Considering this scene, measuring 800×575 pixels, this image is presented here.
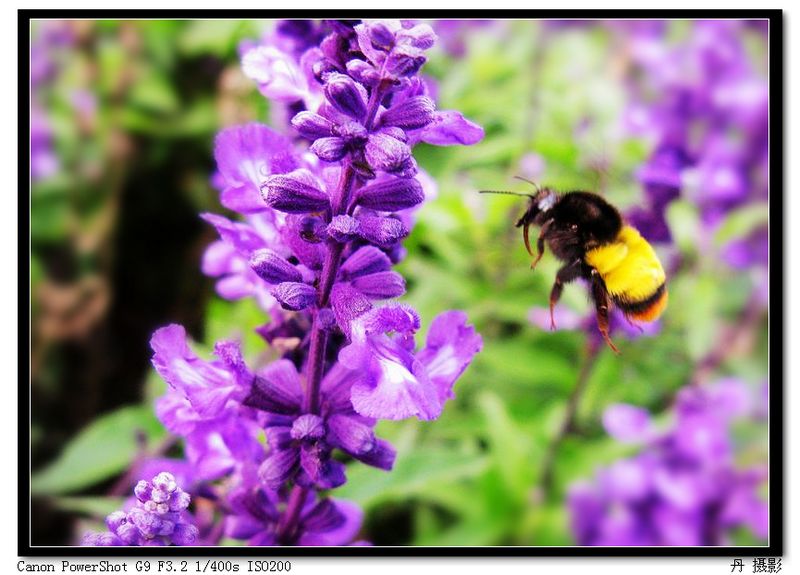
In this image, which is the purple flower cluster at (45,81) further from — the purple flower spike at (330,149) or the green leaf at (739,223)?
the green leaf at (739,223)

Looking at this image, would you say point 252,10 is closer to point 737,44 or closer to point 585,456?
point 585,456

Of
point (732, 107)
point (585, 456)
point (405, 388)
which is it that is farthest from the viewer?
point (732, 107)

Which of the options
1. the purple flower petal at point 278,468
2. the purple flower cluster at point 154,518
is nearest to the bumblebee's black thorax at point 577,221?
the purple flower petal at point 278,468

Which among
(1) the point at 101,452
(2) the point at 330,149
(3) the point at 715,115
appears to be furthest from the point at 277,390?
(3) the point at 715,115

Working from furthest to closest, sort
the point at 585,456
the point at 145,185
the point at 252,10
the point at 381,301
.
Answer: the point at 145,185 → the point at 585,456 → the point at 252,10 → the point at 381,301

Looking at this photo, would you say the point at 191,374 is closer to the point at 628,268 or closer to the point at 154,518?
the point at 154,518

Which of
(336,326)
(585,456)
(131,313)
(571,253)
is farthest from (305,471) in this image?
(131,313)

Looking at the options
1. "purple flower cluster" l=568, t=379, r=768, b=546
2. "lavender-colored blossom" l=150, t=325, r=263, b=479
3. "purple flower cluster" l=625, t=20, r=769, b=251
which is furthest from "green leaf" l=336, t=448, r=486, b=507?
"purple flower cluster" l=625, t=20, r=769, b=251
